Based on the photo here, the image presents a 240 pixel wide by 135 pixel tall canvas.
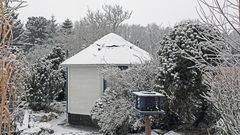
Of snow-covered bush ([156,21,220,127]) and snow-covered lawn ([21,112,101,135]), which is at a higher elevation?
snow-covered bush ([156,21,220,127])

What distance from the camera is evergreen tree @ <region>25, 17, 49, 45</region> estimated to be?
36.8 meters

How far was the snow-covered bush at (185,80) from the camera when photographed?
10742 mm

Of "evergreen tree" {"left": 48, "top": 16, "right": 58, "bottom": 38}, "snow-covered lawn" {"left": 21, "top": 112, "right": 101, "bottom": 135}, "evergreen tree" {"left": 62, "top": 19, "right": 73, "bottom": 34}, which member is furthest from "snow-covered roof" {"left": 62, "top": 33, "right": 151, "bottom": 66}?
"evergreen tree" {"left": 48, "top": 16, "right": 58, "bottom": 38}

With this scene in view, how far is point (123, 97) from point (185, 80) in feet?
8.54

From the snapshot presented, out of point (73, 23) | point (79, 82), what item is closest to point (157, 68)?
point (79, 82)

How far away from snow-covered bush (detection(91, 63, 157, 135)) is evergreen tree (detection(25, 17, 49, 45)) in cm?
2605

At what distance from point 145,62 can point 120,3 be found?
23.9m

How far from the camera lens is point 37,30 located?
122 ft

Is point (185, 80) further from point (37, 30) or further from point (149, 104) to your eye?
point (37, 30)

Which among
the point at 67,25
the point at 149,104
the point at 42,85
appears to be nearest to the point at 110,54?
the point at 42,85

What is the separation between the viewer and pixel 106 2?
35.9 m

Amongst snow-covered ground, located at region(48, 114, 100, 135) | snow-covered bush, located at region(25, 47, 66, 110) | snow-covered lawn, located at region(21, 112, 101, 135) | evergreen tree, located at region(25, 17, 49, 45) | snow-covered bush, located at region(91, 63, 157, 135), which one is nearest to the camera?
snow-covered bush, located at region(91, 63, 157, 135)

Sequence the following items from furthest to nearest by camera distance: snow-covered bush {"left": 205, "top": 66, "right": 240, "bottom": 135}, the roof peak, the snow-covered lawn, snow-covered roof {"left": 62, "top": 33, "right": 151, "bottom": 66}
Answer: the roof peak < snow-covered roof {"left": 62, "top": 33, "right": 151, "bottom": 66} < the snow-covered lawn < snow-covered bush {"left": 205, "top": 66, "right": 240, "bottom": 135}

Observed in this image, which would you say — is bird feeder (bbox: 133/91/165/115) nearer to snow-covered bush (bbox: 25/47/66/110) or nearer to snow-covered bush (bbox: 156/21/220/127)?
snow-covered bush (bbox: 156/21/220/127)
